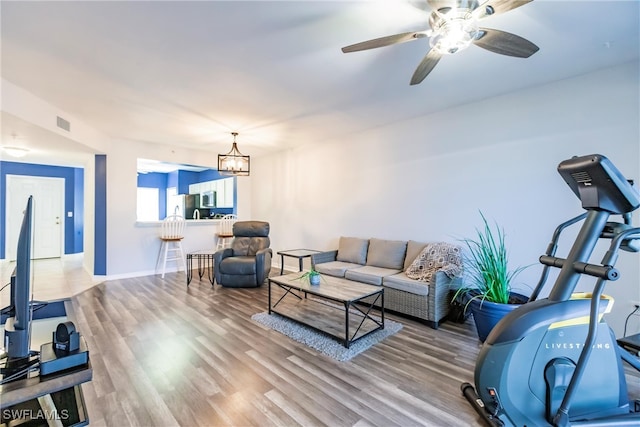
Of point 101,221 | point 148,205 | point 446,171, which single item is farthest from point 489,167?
point 148,205

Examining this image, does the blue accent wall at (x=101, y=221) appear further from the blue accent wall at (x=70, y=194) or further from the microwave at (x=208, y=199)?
the blue accent wall at (x=70, y=194)

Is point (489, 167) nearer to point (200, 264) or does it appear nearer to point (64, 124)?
point (200, 264)

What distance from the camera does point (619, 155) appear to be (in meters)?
2.71

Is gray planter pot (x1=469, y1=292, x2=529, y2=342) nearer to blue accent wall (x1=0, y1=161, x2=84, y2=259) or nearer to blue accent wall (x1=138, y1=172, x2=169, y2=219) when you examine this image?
blue accent wall (x1=0, y1=161, x2=84, y2=259)

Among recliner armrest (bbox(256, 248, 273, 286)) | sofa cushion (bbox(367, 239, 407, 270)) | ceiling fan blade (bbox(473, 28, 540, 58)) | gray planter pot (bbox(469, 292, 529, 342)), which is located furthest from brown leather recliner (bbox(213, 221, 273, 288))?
ceiling fan blade (bbox(473, 28, 540, 58))

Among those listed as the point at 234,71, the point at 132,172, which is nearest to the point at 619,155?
the point at 234,71

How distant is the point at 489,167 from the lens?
3455 millimetres

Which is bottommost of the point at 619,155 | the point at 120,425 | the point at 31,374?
the point at 120,425

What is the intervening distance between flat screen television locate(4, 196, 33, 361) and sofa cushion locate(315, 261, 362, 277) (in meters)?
3.17

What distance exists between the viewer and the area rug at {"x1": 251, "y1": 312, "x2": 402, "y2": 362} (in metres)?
2.59

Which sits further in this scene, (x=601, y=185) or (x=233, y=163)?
(x=233, y=163)

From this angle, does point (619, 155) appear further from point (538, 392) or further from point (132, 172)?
point (132, 172)

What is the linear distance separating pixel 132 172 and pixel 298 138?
320cm

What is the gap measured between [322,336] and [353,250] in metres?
1.81
